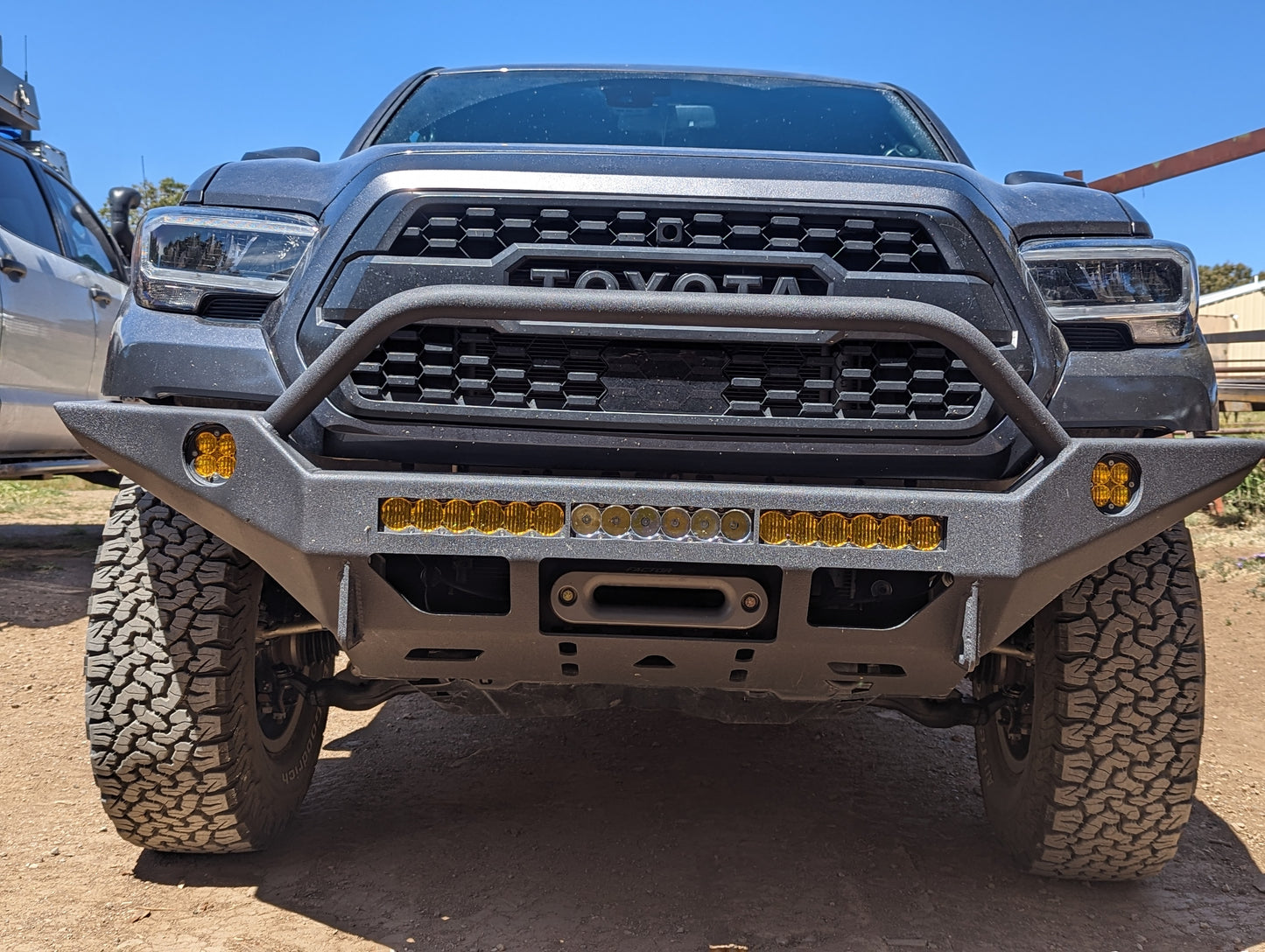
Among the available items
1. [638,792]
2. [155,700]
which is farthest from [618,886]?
[155,700]

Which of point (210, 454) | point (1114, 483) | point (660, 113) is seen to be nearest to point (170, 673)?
point (210, 454)

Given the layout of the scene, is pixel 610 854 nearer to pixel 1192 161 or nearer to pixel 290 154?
pixel 290 154

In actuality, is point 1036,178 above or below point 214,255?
above

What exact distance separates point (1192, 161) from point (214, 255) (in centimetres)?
795

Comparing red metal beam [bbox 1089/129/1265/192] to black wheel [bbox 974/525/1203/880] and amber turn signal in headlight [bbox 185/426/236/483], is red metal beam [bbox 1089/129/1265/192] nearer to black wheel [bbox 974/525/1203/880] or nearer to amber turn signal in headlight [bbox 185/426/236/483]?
black wheel [bbox 974/525/1203/880]

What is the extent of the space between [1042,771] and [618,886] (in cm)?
105

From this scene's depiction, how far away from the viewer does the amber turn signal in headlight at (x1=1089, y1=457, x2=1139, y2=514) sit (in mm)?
2109

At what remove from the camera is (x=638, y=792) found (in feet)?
11.2

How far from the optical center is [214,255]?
2369 mm

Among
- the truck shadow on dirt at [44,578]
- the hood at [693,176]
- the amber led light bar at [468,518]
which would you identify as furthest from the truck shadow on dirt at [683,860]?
the truck shadow on dirt at [44,578]

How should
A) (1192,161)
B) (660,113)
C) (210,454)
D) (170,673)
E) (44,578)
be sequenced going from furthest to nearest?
(1192,161) → (44,578) → (660,113) → (170,673) → (210,454)

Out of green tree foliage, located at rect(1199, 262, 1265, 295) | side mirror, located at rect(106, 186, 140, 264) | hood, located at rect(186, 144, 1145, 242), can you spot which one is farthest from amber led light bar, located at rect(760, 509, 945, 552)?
green tree foliage, located at rect(1199, 262, 1265, 295)

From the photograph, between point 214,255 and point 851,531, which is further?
point 214,255

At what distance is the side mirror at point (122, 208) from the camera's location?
5668 millimetres
